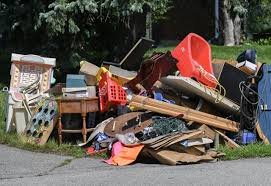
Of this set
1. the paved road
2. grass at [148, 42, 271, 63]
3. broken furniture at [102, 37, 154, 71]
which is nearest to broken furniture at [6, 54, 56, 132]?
broken furniture at [102, 37, 154, 71]

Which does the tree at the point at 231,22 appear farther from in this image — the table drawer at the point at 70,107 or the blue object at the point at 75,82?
the table drawer at the point at 70,107

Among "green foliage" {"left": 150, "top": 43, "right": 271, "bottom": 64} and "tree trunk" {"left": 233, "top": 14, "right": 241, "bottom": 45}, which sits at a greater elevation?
"tree trunk" {"left": 233, "top": 14, "right": 241, "bottom": 45}

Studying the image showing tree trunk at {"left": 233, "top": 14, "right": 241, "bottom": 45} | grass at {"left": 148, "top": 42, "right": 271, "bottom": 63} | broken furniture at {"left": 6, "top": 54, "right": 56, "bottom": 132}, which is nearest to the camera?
broken furniture at {"left": 6, "top": 54, "right": 56, "bottom": 132}

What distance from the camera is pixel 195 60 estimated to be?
10.7 metres

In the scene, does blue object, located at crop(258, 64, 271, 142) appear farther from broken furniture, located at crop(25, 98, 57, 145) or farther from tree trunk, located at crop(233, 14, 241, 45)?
tree trunk, located at crop(233, 14, 241, 45)

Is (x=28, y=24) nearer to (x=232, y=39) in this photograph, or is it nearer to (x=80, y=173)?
(x=80, y=173)

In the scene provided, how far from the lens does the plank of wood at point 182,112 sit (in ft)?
30.7

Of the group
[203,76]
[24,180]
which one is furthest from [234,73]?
[24,180]

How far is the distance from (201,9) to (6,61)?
1089 cm

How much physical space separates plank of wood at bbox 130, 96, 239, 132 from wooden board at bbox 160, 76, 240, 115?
0.94ft

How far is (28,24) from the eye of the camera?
44.6 feet

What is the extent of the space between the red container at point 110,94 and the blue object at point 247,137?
77.9 inches

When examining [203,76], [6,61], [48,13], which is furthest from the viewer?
[6,61]

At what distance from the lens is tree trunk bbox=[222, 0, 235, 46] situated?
19.2 m
